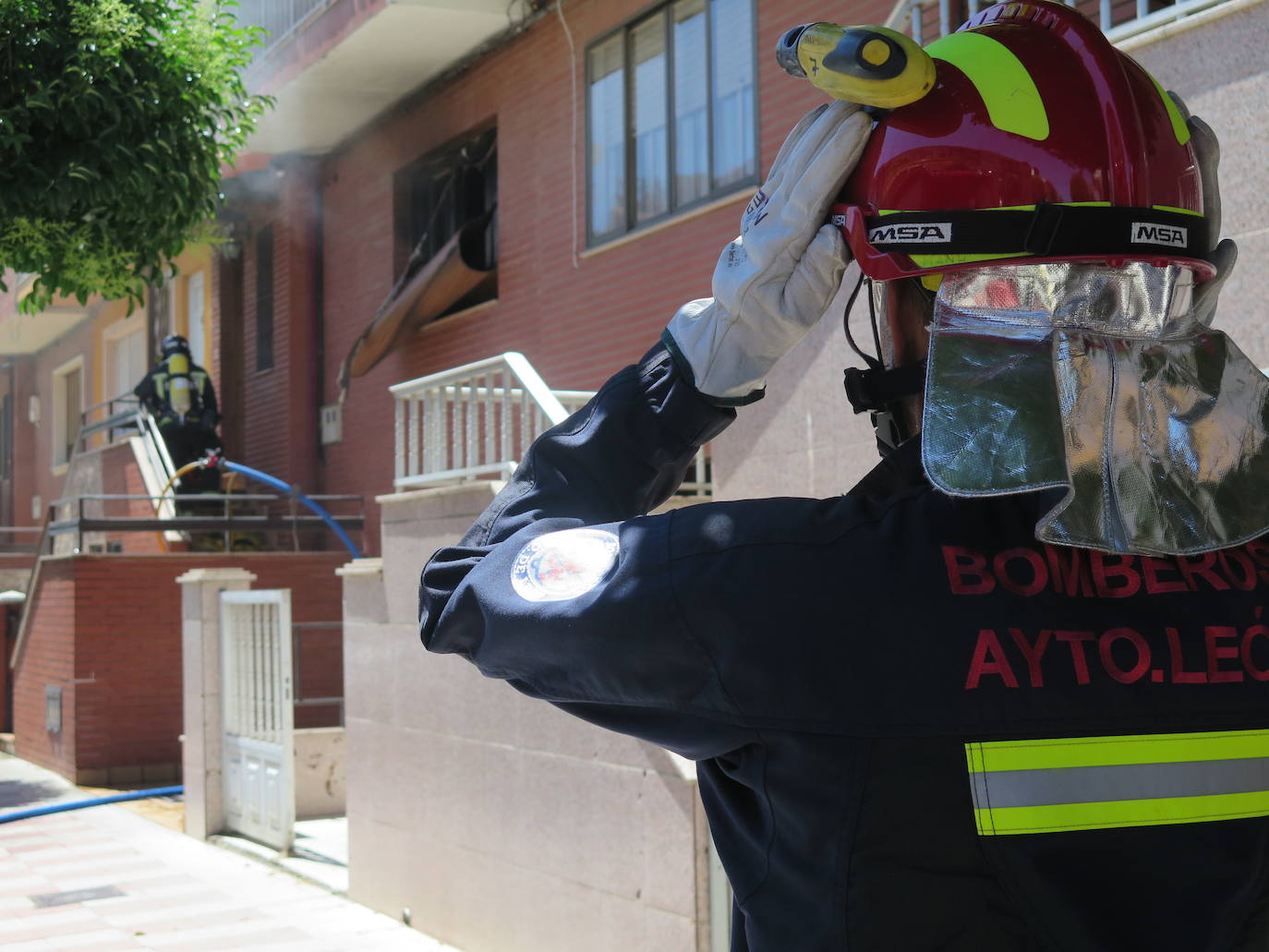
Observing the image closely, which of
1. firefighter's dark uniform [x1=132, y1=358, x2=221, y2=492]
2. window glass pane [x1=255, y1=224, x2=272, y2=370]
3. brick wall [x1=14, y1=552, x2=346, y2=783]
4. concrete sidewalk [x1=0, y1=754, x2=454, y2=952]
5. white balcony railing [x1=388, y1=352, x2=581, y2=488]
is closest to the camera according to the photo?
white balcony railing [x1=388, y1=352, x2=581, y2=488]

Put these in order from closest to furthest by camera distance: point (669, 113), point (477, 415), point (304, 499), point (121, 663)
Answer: point (477, 415) < point (669, 113) < point (121, 663) < point (304, 499)

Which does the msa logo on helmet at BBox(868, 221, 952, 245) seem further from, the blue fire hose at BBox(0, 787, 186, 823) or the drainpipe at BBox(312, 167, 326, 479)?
the drainpipe at BBox(312, 167, 326, 479)

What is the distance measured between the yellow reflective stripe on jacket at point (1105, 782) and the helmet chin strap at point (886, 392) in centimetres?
35

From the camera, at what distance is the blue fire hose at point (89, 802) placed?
10.2 meters

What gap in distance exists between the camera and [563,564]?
4.04ft

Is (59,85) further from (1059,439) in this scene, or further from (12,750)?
(12,750)

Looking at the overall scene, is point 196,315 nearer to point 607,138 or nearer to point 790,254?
point 607,138

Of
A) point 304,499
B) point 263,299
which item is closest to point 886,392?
point 304,499

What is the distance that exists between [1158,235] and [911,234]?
0.76 feet

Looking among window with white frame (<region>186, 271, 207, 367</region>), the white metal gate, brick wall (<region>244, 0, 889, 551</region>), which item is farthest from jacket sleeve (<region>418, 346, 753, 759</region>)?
window with white frame (<region>186, 271, 207, 367</region>)

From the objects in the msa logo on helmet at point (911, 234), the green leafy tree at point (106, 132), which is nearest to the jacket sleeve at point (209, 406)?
the green leafy tree at point (106, 132)

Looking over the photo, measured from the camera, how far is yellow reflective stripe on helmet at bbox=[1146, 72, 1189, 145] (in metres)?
1.36

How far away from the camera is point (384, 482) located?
1337 cm

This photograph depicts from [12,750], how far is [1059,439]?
49.2 feet
